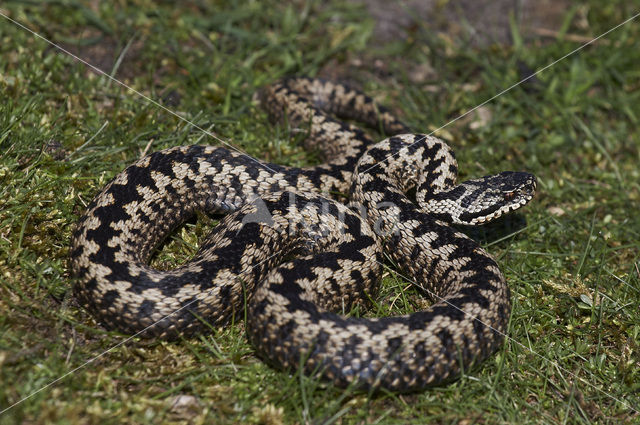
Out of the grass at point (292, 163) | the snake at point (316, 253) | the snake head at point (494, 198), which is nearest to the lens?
the grass at point (292, 163)

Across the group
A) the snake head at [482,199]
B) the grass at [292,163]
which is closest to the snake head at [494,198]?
the snake head at [482,199]

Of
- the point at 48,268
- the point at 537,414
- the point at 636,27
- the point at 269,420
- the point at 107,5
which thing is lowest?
the point at 537,414

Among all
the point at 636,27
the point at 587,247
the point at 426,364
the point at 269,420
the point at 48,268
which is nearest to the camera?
the point at 269,420

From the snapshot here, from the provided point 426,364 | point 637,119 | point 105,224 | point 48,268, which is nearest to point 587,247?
point 426,364

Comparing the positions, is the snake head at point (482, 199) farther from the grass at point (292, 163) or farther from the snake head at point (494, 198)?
the grass at point (292, 163)

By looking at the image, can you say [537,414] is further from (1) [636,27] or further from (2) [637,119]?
(1) [636,27]

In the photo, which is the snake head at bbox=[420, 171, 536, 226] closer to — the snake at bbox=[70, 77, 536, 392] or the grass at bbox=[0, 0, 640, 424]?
the snake at bbox=[70, 77, 536, 392]
